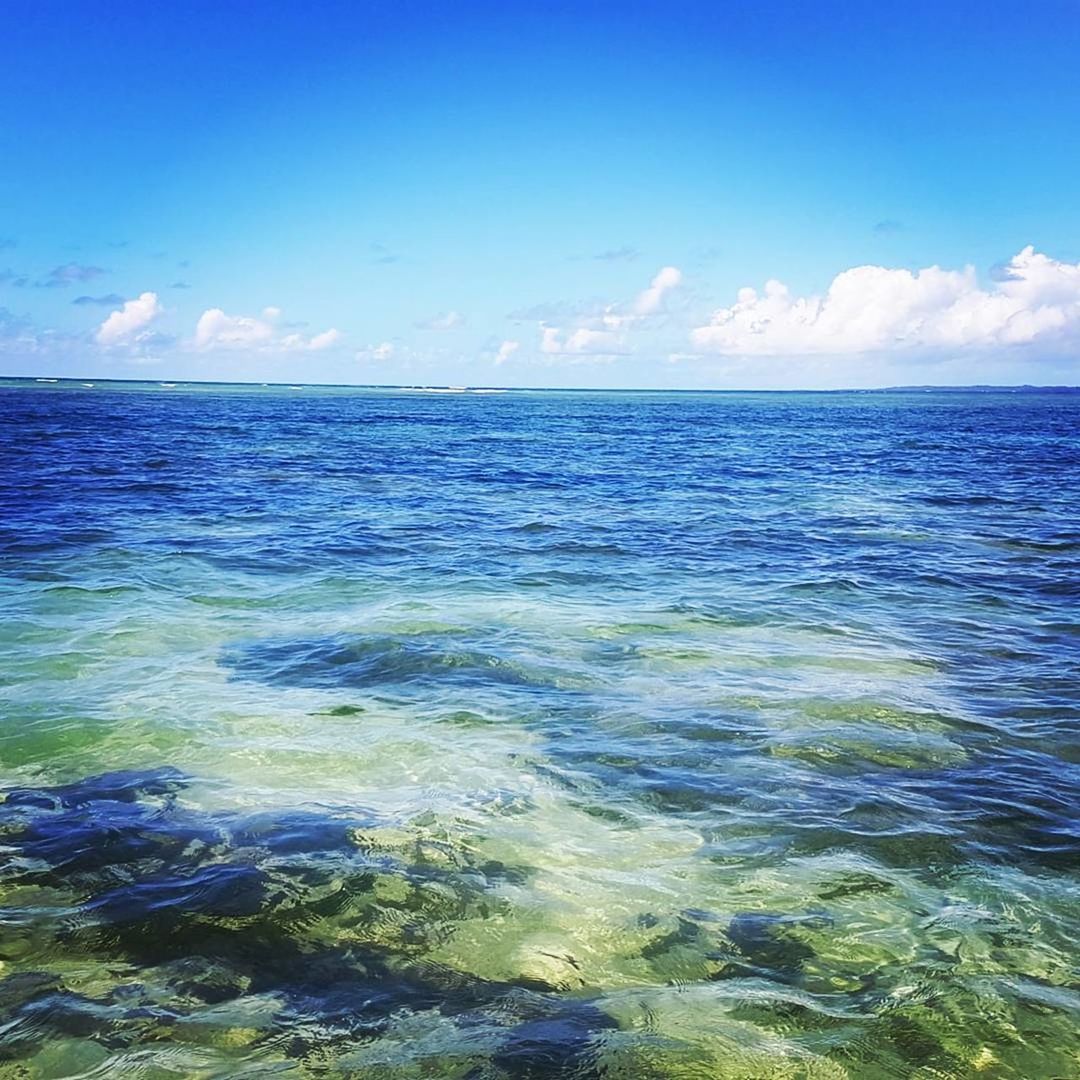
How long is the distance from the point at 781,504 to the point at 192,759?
23471 millimetres

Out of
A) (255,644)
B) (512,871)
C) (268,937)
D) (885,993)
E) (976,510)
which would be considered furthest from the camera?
(976,510)

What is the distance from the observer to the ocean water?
4.48 metres

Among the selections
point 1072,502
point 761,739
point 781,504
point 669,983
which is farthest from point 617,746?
point 1072,502

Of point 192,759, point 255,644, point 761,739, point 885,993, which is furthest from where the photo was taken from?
point 255,644

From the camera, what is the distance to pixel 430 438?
196 ft

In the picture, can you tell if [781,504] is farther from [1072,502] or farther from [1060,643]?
[1060,643]

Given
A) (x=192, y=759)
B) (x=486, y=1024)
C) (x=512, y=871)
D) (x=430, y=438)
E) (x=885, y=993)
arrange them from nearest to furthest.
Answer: (x=486, y=1024) → (x=885, y=993) → (x=512, y=871) → (x=192, y=759) → (x=430, y=438)

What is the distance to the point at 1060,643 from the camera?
12242 millimetres

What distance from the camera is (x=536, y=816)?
23.5 ft

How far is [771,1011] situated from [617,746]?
13.1 ft

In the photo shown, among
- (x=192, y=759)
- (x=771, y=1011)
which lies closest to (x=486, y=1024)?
(x=771, y=1011)

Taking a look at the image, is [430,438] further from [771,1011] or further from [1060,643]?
[771,1011]

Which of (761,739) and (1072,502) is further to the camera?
(1072,502)

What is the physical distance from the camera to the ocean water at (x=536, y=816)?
14.7 feet
